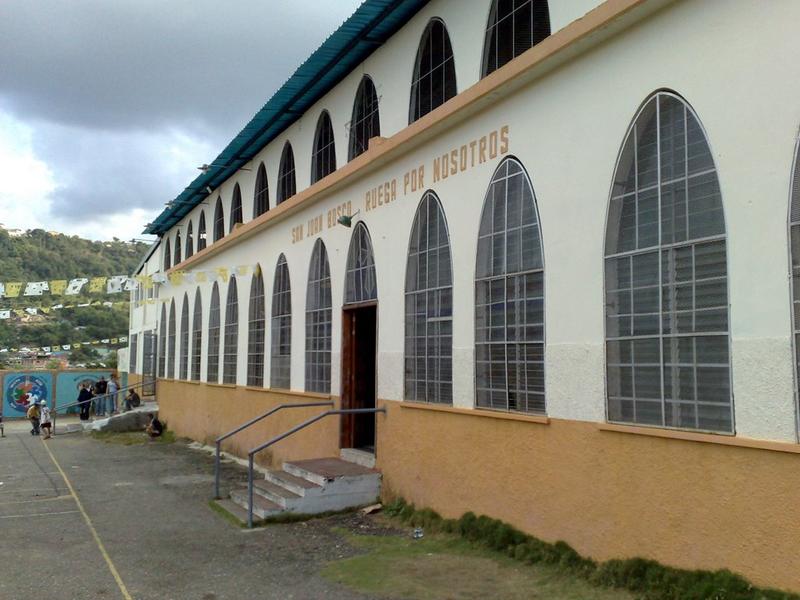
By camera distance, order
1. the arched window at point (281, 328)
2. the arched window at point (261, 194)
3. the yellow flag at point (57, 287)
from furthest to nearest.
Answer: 1. the yellow flag at point (57, 287)
2. the arched window at point (261, 194)
3. the arched window at point (281, 328)

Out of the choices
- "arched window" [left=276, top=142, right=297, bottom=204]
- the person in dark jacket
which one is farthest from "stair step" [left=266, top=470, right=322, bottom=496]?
the person in dark jacket

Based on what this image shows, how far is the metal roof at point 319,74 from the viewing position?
9961 mm

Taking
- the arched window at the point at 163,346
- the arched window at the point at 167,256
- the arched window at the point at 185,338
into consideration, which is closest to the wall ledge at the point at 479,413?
the arched window at the point at 185,338

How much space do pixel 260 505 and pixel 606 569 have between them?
4809 millimetres

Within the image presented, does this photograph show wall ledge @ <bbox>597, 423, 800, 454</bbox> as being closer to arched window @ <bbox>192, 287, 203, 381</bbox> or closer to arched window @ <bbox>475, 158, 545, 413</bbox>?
arched window @ <bbox>475, 158, 545, 413</bbox>

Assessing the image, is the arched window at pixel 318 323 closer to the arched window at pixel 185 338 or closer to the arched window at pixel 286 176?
the arched window at pixel 286 176

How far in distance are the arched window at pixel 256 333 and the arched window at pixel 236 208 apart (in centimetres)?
261

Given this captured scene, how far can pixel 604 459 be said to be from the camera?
20.6 feet

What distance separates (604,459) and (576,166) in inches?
98.6

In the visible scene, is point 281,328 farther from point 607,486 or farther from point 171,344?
point 171,344

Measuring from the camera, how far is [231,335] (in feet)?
57.7

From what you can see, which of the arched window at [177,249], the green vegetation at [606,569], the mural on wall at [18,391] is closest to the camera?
the green vegetation at [606,569]

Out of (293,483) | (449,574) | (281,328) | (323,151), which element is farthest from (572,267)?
(281,328)

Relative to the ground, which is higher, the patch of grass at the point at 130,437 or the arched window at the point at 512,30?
the arched window at the point at 512,30
